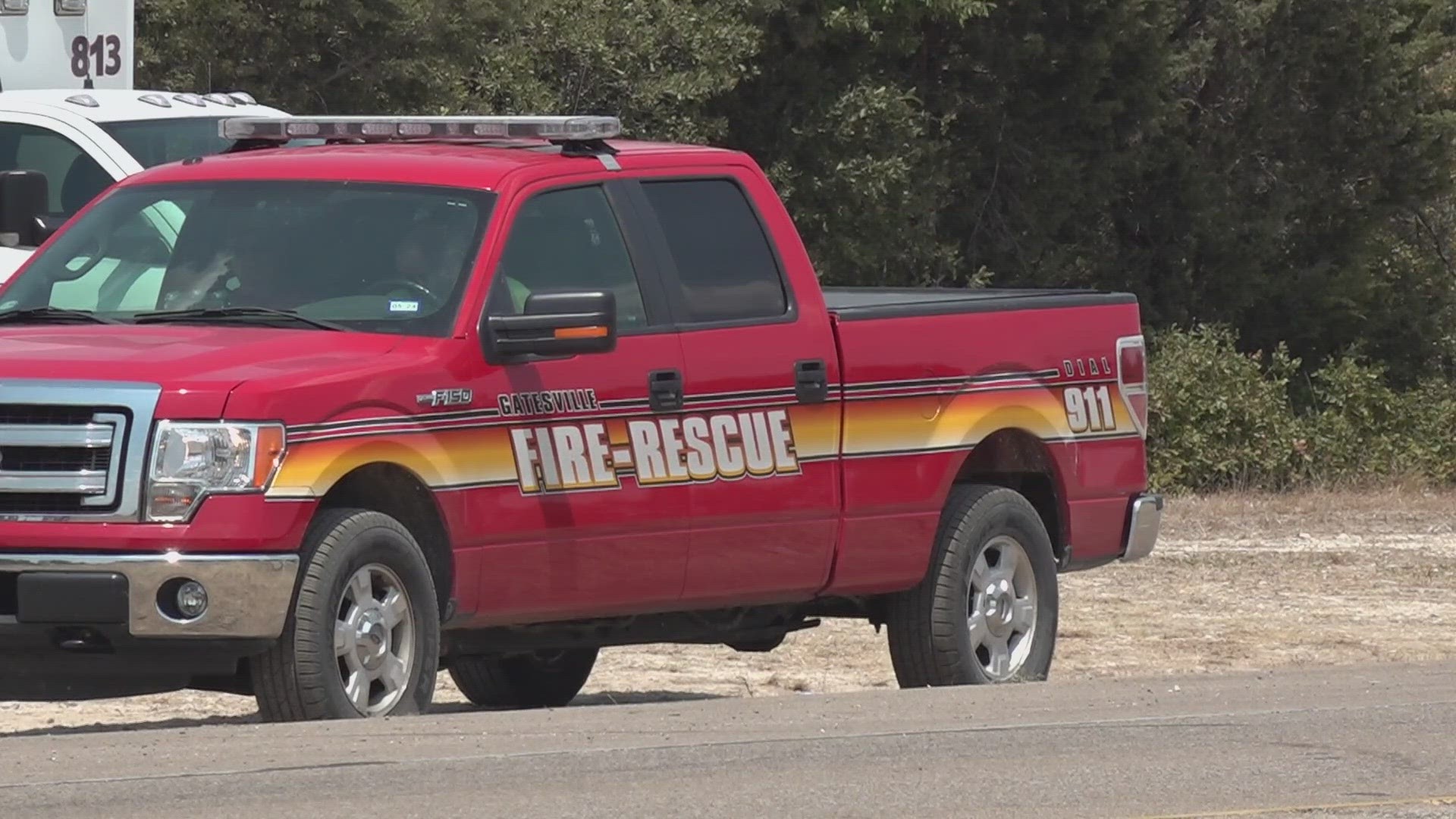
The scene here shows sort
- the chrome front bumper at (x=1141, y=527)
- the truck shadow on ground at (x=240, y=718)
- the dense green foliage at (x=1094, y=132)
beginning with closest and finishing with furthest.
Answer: the truck shadow on ground at (x=240, y=718), the chrome front bumper at (x=1141, y=527), the dense green foliage at (x=1094, y=132)

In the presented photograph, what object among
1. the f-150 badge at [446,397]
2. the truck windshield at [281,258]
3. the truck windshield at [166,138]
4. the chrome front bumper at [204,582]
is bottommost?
the chrome front bumper at [204,582]

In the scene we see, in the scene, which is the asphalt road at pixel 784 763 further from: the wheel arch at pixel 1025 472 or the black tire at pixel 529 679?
the black tire at pixel 529 679

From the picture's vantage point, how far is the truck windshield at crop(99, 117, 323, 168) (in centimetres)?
1409

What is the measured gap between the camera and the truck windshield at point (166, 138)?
14.1m

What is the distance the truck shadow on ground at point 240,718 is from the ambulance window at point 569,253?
4.65 feet

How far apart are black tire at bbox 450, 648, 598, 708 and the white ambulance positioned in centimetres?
348

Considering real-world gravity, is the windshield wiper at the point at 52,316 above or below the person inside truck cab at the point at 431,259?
below

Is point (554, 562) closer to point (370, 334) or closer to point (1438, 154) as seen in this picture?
point (370, 334)

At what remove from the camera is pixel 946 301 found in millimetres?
10664

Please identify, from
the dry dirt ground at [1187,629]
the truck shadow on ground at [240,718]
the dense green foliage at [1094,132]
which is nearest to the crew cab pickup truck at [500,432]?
the truck shadow on ground at [240,718]

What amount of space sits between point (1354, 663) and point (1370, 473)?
14.9 metres

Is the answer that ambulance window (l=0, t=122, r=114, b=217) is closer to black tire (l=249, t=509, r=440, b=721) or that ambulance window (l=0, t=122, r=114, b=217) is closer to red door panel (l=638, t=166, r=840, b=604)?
red door panel (l=638, t=166, r=840, b=604)

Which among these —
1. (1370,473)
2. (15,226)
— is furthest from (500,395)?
(1370,473)

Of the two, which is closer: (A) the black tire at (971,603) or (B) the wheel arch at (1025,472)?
(A) the black tire at (971,603)
